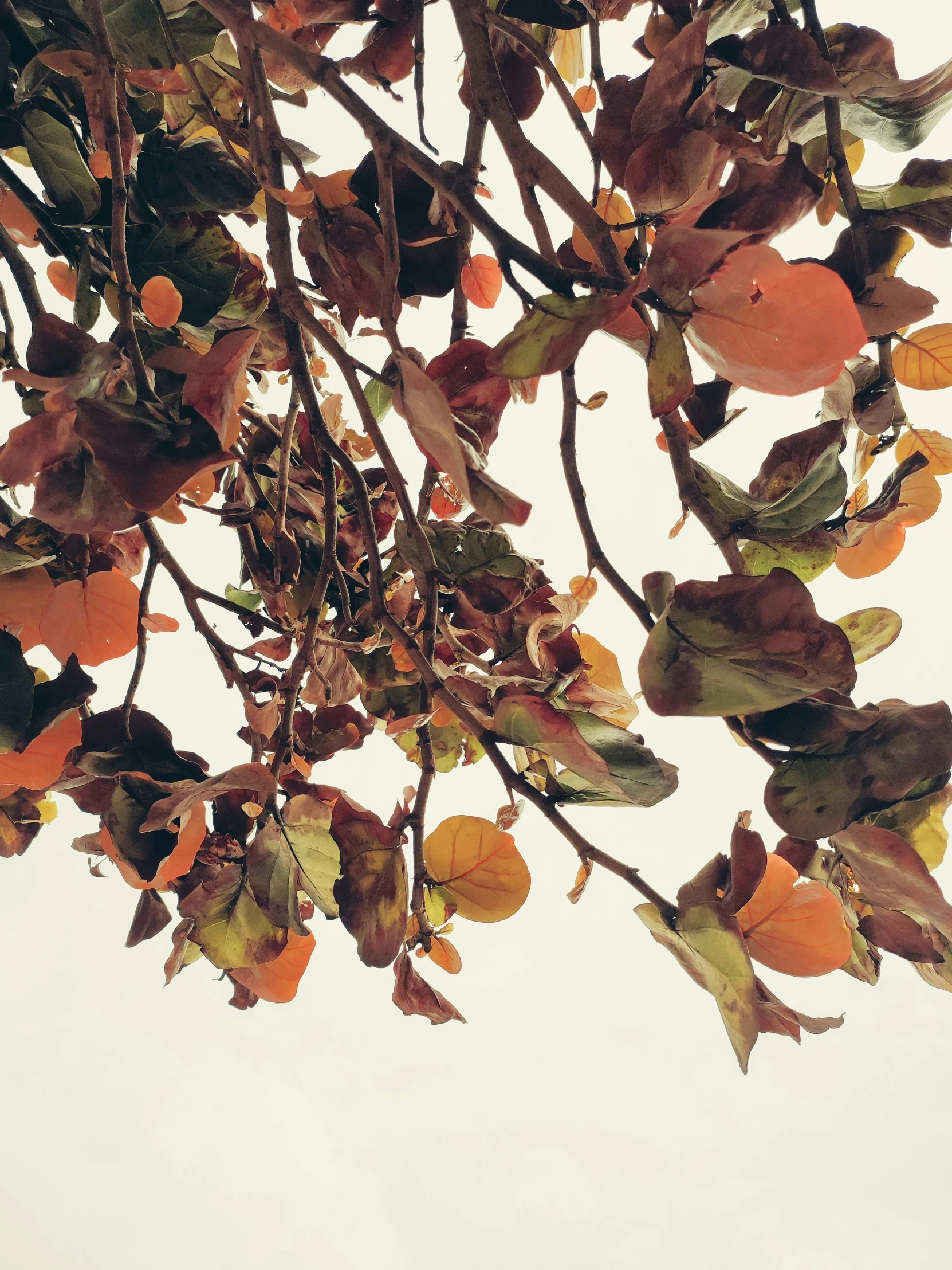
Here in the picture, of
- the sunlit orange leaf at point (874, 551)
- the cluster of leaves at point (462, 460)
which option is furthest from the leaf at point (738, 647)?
the sunlit orange leaf at point (874, 551)

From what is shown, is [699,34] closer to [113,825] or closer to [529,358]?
[529,358]

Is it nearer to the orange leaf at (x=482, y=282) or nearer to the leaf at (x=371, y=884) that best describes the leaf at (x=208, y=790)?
the leaf at (x=371, y=884)

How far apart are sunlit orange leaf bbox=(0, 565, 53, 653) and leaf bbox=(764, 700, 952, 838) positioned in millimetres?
194

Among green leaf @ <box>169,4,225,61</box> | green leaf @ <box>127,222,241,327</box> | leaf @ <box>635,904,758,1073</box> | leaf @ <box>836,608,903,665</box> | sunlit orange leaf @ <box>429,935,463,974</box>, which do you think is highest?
→ green leaf @ <box>169,4,225,61</box>

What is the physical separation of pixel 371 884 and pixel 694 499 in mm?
124


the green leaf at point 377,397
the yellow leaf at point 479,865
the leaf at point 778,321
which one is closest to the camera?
the leaf at point 778,321

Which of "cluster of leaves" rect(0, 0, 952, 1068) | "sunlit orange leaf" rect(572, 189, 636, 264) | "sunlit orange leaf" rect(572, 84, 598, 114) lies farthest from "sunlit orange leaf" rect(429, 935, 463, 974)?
"sunlit orange leaf" rect(572, 84, 598, 114)

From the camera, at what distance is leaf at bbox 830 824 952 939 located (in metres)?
0.17

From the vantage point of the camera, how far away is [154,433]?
6.3 inches

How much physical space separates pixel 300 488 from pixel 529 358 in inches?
6.9

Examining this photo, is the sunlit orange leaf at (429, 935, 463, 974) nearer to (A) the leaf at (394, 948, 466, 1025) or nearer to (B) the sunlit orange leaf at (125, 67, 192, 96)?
(A) the leaf at (394, 948, 466, 1025)

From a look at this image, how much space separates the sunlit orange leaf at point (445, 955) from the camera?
0.26 metres

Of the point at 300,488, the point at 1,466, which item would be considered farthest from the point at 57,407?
the point at 300,488

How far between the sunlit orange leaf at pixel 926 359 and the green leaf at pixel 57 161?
0.77 feet
